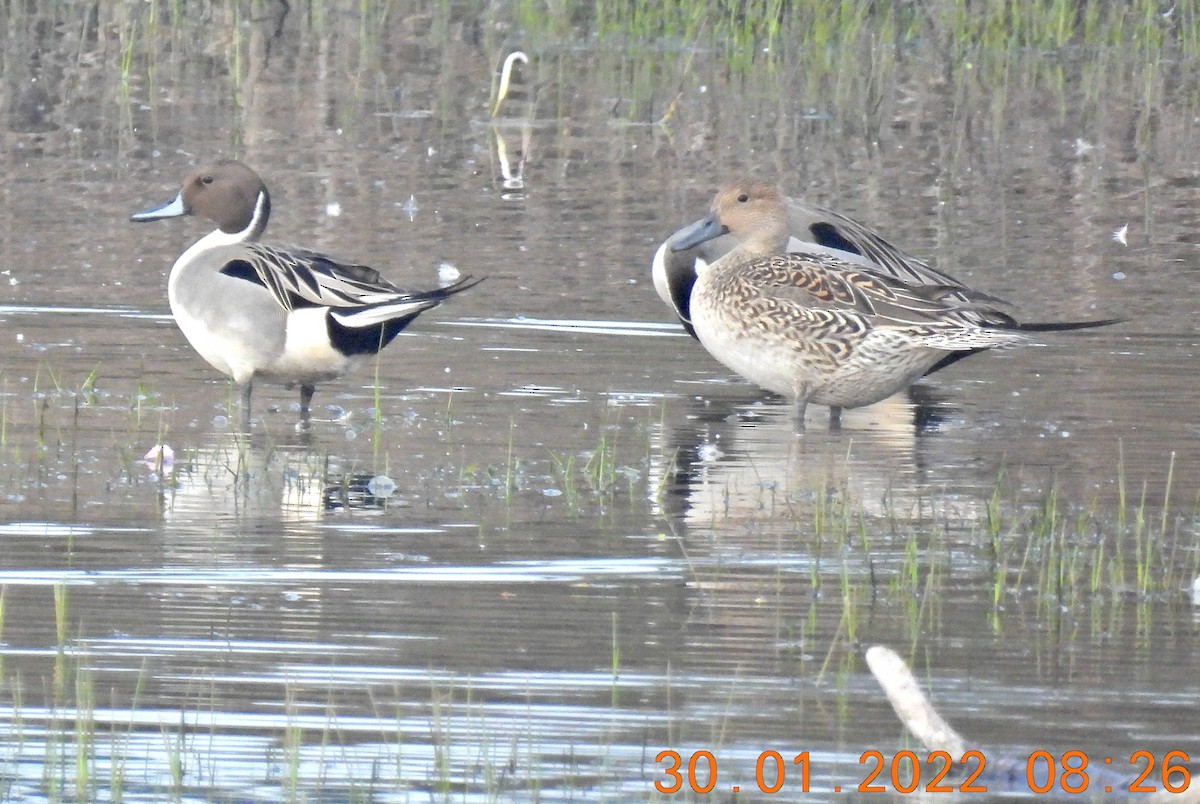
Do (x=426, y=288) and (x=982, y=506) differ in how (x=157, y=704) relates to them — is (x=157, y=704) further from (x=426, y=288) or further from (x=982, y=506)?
(x=426, y=288)

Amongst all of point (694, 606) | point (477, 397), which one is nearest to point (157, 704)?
point (694, 606)

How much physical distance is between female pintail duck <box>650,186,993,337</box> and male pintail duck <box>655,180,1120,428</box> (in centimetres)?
38

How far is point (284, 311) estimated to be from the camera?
25.6 feet

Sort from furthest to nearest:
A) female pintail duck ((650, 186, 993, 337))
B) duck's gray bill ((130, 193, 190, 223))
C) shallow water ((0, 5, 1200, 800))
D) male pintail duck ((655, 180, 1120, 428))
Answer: female pintail duck ((650, 186, 993, 337)) < duck's gray bill ((130, 193, 190, 223)) < male pintail duck ((655, 180, 1120, 428)) < shallow water ((0, 5, 1200, 800))

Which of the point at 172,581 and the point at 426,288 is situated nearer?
the point at 172,581

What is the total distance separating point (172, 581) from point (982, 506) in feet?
7.32

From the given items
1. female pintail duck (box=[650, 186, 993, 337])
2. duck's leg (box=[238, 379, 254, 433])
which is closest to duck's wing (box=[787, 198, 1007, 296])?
female pintail duck (box=[650, 186, 993, 337])

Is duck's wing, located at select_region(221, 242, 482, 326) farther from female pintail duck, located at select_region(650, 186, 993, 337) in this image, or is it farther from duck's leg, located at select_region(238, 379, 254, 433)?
female pintail duck, located at select_region(650, 186, 993, 337)

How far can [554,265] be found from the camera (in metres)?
10.7

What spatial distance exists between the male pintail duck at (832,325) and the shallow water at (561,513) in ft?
0.64

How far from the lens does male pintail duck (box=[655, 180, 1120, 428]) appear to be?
25.0ft
